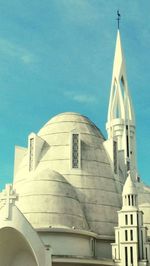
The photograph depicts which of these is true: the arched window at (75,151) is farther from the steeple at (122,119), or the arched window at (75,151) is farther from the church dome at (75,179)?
the steeple at (122,119)

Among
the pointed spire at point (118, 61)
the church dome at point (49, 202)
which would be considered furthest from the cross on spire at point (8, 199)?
the pointed spire at point (118, 61)

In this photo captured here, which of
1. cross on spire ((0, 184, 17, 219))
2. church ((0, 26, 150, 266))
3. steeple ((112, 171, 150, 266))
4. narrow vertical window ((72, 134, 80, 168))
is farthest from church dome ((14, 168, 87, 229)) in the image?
cross on spire ((0, 184, 17, 219))

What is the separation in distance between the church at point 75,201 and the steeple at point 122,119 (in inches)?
5.7

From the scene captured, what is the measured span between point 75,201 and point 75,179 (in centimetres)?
392

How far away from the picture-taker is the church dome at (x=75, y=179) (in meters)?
39.8

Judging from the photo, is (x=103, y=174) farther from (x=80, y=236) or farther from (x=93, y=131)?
(x=80, y=236)

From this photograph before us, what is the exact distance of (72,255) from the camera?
3688 centimetres

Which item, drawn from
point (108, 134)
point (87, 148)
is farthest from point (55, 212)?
point (108, 134)

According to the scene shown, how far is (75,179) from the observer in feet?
148

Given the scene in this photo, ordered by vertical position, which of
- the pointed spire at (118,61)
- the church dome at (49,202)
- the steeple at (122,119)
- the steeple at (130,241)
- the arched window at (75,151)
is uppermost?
the pointed spire at (118,61)

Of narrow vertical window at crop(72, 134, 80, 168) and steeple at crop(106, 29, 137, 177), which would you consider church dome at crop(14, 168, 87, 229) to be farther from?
steeple at crop(106, 29, 137, 177)

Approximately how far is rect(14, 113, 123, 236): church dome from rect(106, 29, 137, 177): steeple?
4.43 meters

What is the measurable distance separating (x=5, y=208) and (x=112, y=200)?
1540cm

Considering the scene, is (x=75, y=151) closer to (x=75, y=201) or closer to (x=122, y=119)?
(x=75, y=201)
